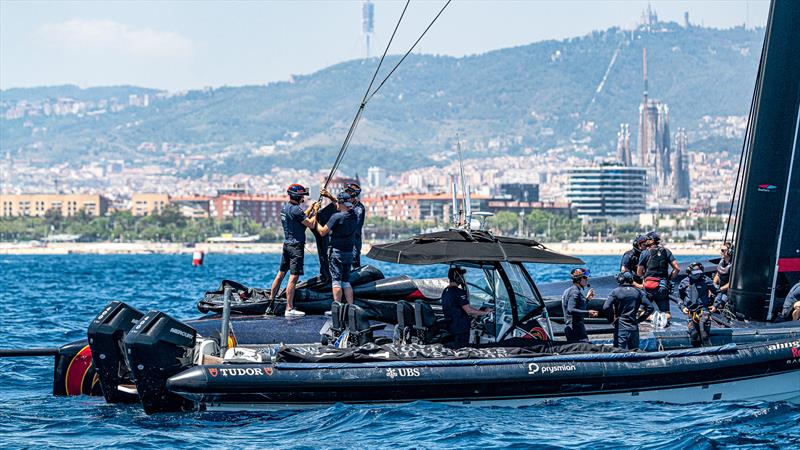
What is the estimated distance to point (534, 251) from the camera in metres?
15.8

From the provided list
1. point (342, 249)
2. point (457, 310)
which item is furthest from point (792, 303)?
point (342, 249)

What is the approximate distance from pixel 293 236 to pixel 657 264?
16.6 ft

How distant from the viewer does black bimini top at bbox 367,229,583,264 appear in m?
15.2

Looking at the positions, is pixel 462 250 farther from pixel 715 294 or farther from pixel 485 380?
pixel 715 294

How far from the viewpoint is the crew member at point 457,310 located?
15609mm

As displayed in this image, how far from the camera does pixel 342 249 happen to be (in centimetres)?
1767

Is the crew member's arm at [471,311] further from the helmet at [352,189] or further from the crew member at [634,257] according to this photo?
the crew member at [634,257]

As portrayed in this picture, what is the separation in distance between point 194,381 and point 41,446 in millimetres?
1684

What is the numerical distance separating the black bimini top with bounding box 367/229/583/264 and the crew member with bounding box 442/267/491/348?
0.33m

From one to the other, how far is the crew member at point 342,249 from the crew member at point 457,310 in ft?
7.46

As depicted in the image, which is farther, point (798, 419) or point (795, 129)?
point (795, 129)

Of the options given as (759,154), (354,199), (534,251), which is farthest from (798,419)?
(354,199)

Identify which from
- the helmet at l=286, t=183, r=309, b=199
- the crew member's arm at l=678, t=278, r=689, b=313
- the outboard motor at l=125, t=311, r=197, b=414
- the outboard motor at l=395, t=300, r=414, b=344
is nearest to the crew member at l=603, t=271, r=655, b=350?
the outboard motor at l=395, t=300, r=414, b=344

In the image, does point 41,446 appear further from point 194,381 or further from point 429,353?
point 429,353
